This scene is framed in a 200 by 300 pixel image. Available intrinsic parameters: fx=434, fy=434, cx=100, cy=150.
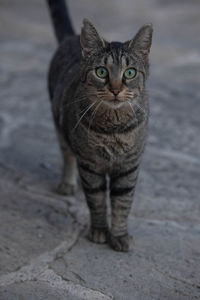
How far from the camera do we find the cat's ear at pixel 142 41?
2.62 meters

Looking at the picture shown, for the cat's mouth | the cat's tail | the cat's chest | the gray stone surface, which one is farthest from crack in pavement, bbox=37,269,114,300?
the cat's tail

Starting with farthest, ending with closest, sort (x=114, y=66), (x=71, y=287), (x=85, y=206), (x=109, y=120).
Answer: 1. (x=85, y=206)
2. (x=109, y=120)
3. (x=114, y=66)
4. (x=71, y=287)

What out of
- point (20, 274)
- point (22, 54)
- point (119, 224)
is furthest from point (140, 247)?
point (22, 54)

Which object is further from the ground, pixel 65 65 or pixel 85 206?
pixel 65 65

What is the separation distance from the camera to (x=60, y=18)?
3.93m

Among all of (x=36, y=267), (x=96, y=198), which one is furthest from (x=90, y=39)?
(x=36, y=267)

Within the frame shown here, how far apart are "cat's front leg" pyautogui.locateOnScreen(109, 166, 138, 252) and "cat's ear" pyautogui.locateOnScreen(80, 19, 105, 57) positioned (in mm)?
786

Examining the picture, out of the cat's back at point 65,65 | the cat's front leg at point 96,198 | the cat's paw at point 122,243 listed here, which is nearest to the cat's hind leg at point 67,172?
the cat's back at point 65,65

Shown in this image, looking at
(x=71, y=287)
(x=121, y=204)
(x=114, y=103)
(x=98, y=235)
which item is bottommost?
(x=98, y=235)

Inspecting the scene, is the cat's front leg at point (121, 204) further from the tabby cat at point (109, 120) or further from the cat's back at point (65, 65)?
the cat's back at point (65, 65)

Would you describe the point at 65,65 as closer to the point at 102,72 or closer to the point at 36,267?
the point at 102,72

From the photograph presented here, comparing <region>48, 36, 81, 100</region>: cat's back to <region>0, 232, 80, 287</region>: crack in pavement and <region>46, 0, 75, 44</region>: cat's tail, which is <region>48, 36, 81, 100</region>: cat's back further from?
<region>0, 232, 80, 287</region>: crack in pavement

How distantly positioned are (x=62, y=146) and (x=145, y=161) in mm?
897

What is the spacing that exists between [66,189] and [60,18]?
1562 millimetres
